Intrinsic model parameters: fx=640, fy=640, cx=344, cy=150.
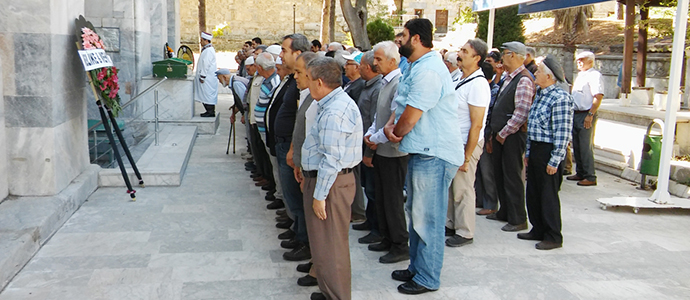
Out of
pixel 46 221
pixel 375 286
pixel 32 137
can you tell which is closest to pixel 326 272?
pixel 375 286

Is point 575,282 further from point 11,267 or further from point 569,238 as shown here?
point 11,267

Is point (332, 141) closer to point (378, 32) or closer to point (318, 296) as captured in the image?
point (318, 296)

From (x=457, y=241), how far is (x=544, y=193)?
84 cm

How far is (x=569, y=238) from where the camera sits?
231 inches

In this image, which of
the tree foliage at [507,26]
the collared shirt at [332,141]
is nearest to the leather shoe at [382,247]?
the collared shirt at [332,141]

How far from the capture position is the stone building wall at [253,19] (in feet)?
124

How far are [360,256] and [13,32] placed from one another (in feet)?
11.7

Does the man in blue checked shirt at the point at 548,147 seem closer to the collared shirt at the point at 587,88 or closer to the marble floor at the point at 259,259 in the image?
the marble floor at the point at 259,259

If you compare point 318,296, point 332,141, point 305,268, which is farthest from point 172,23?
point 332,141

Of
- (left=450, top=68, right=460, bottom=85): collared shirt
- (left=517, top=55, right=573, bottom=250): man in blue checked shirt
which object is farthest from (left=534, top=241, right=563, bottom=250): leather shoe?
(left=450, top=68, right=460, bottom=85): collared shirt

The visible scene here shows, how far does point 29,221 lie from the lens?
5133mm

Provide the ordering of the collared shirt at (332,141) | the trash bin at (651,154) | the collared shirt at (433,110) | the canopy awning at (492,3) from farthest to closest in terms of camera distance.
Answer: the canopy awning at (492,3), the trash bin at (651,154), the collared shirt at (433,110), the collared shirt at (332,141)

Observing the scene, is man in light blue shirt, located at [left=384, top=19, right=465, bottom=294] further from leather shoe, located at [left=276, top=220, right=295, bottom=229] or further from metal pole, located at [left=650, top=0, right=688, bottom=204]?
metal pole, located at [left=650, top=0, right=688, bottom=204]

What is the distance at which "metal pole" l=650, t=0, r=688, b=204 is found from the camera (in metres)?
6.50
